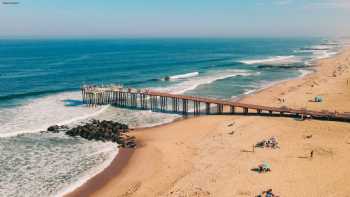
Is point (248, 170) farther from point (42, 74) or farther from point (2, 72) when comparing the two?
point (2, 72)

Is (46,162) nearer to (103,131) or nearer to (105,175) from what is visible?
(105,175)

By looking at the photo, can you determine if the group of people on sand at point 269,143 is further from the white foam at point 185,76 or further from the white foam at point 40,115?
the white foam at point 185,76

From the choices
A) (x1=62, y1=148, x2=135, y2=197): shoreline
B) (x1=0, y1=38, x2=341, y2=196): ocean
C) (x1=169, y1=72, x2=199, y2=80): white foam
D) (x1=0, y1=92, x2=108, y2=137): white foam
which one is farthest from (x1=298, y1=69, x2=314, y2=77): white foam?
→ (x1=62, y1=148, x2=135, y2=197): shoreline

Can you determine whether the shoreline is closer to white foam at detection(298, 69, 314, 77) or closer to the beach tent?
the beach tent

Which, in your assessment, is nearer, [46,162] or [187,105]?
[46,162]

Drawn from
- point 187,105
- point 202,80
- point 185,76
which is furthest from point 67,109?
point 185,76

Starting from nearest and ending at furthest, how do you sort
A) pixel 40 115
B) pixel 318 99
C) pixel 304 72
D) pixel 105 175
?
pixel 105 175 → pixel 40 115 → pixel 318 99 → pixel 304 72

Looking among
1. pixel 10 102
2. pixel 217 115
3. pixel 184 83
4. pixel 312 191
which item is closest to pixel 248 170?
pixel 312 191
